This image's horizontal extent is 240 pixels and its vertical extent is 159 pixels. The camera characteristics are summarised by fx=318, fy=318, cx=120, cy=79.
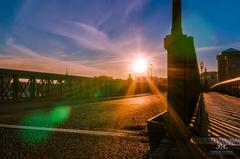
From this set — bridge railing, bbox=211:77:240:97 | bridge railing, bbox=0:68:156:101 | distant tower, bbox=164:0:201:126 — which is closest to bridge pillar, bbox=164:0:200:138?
distant tower, bbox=164:0:201:126

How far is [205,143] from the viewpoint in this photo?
5547 millimetres

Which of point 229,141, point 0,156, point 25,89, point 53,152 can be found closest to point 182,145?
point 229,141

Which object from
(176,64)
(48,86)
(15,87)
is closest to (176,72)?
(176,64)

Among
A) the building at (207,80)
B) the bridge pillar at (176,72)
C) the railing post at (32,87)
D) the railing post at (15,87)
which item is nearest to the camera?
the bridge pillar at (176,72)

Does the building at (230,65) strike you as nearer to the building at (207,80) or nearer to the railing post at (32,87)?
the building at (207,80)

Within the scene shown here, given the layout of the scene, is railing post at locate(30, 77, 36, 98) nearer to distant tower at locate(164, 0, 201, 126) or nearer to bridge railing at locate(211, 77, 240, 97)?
bridge railing at locate(211, 77, 240, 97)

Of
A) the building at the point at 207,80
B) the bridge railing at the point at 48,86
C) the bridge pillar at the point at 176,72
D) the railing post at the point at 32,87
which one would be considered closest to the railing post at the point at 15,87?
the bridge railing at the point at 48,86

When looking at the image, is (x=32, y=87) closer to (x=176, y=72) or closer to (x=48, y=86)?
(x=48, y=86)

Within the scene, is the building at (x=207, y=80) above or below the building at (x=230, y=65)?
below

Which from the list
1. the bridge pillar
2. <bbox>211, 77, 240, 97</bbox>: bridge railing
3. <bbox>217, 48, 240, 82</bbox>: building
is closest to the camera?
the bridge pillar

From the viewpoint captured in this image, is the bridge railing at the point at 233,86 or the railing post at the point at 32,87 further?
the railing post at the point at 32,87

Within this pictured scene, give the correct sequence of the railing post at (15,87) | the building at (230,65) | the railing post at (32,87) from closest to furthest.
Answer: the railing post at (15,87)
the railing post at (32,87)
the building at (230,65)

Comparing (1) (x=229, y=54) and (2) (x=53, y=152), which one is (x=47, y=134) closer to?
(2) (x=53, y=152)

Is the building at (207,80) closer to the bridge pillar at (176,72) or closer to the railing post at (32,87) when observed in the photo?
the railing post at (32,87)
